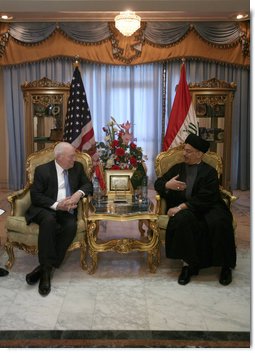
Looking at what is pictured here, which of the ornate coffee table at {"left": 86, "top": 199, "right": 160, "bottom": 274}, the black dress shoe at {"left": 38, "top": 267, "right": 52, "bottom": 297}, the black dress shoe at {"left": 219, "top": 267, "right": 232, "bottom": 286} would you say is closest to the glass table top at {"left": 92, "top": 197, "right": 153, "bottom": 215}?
the ornate coffee table at {"left": 86, "top": 199, "right": 160, "bottom": 274}

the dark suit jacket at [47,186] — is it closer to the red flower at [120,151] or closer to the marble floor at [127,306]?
the red flower at [120,151]

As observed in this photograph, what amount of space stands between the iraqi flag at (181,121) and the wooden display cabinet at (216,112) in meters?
0.94

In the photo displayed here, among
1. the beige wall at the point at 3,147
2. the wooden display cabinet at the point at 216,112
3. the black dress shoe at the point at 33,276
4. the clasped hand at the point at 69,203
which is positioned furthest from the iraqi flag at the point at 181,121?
the beige wall at the point at 3,147

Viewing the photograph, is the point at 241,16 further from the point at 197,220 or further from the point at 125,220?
the point at 125,220

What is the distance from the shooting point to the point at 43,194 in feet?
11.2

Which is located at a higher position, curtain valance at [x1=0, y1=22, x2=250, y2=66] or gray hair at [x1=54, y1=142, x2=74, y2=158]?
curtain valance at [x1=0, y1=22, x2=250, y2=66]

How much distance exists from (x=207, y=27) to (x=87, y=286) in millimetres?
4862

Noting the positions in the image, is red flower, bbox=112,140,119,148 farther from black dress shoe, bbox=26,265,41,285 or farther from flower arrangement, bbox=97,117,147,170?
black dress shoe, bbox=26,265,41,285

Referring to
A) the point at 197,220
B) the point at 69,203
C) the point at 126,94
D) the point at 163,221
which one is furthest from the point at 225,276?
the point at 126,94

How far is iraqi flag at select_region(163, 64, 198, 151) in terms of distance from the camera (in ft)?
16.4

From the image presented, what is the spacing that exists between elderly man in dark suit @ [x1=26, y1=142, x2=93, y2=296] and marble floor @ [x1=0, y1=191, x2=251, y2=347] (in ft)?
0.64

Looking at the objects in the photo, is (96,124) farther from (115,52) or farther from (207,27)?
(207,27)

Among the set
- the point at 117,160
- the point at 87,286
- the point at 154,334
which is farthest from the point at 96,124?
the point at 154,334

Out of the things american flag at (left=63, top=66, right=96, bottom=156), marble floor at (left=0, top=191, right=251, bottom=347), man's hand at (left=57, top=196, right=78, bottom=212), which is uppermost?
american flag at (left=63, top=66, right=96, bottom=156)
